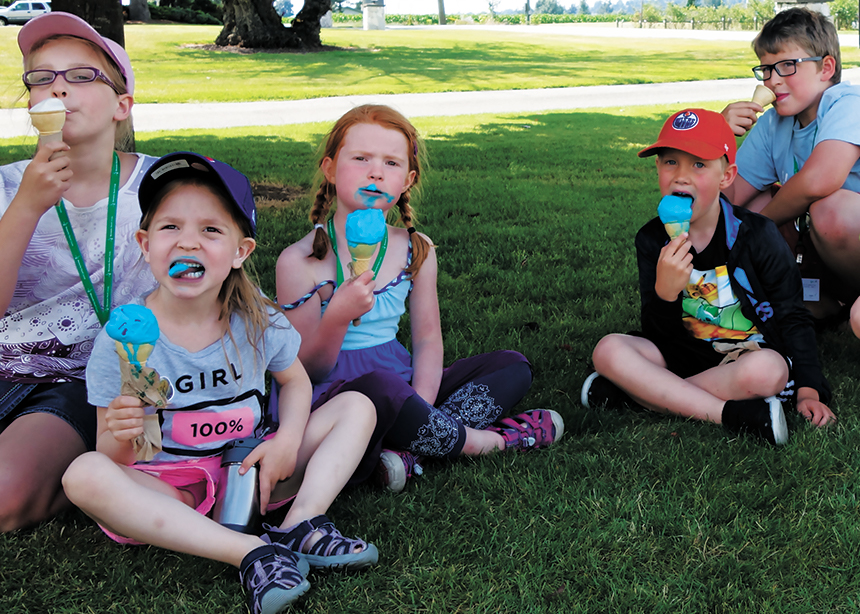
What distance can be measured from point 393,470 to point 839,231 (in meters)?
2.45

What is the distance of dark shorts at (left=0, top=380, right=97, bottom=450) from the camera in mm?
2814

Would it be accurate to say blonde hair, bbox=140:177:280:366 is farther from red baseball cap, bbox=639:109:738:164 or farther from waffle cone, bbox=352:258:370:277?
red baseball cap, bbox=639:109:738:164

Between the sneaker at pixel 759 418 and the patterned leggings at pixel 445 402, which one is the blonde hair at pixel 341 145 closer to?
the patterned leggings at pixel 445 402

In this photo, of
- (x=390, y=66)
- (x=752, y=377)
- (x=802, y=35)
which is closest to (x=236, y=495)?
(x=752, y=377)

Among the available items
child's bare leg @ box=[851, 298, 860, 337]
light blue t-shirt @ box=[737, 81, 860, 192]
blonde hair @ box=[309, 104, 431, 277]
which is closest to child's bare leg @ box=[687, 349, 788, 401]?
child's bare leg @ box=[851, 298, 860, 337]

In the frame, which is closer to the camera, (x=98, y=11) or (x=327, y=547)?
(x=327, y=547)

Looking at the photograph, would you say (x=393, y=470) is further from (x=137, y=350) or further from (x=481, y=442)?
(x=137, y=350)

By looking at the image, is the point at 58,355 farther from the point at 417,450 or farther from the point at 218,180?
the point at 417,450

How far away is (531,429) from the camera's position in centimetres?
324

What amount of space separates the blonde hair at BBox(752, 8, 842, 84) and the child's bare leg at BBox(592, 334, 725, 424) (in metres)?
1.58

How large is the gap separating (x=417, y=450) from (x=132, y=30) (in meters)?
33.3

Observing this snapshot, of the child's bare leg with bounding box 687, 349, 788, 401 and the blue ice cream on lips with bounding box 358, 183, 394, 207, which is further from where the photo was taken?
the child's bare leg with bounding box 687, 349, 788, 401

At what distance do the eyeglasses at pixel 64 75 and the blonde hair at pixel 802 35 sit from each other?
2901 mm

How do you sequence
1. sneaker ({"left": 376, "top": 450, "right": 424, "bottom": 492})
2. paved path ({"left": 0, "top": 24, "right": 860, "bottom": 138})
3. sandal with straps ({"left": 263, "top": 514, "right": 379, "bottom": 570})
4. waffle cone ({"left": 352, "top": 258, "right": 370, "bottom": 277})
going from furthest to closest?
paved path ({"left": 0, "top": 24, "right": 860, "bottom": 138})
sneaker ({"left": 376, "top": 450, "right": 424, "bottom": 492})
waffle cone ({"left": 352, "top": 258, "right": 370, "bottom": 277})
sandal with straps ({"left": 263, "top": 514, "right": 379, "bottom": 570})
